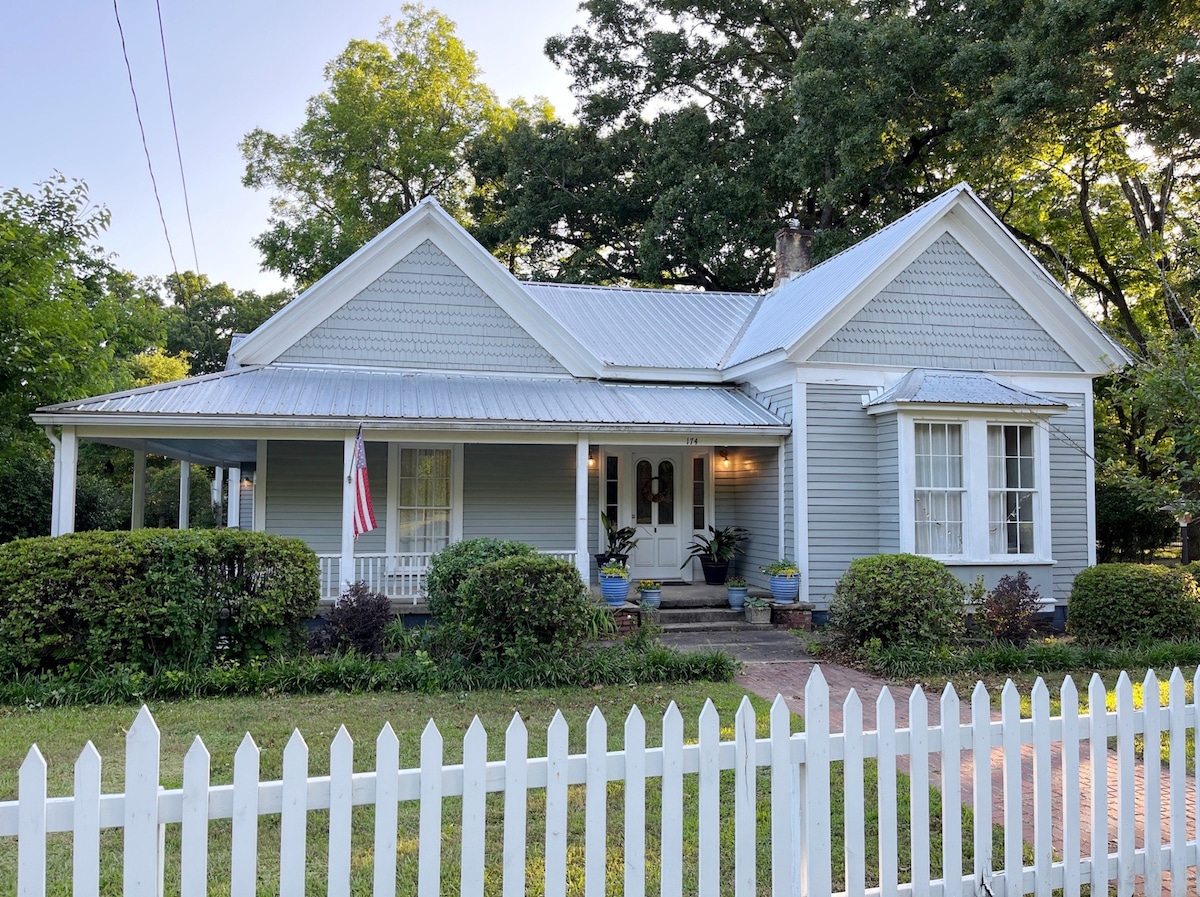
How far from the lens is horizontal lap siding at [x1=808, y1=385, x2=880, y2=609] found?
12312mm

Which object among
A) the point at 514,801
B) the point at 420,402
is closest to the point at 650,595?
the point at 420,402

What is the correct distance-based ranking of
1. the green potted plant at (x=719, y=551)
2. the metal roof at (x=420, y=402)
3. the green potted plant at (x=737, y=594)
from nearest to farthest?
the metal roof at (x=420, y=402)
the green potted plant at (x=737, y=594)
the green potted plant at (x=719, y=551)

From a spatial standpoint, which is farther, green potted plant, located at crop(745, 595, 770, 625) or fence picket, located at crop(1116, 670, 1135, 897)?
green potted plant, located at crop(745, 595, 770, 625)

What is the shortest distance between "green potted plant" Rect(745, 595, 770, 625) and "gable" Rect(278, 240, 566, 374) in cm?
501

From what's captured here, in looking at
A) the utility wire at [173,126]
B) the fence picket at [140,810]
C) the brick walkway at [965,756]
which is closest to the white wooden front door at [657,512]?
the brick walkway at [965,756]

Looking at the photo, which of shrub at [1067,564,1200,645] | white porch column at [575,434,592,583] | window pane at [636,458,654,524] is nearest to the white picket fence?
shrub at [1067,564,1200,645]

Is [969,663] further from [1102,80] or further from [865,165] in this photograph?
[865,165]

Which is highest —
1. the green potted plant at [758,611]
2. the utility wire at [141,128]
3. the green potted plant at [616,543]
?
the utility wire at [141,128]

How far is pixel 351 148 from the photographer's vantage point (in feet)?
105

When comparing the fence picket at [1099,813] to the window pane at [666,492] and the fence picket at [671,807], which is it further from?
the window pane at [666,492]

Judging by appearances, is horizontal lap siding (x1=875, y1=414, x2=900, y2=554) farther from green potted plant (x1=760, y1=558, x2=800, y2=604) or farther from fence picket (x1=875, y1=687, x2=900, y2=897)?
fence picket (x1=875, y1=687, x2=900, y2=897)

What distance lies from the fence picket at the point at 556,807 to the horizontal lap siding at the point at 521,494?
33.3 feet

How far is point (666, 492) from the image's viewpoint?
46.7 feet

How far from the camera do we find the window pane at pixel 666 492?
14.2 meters
